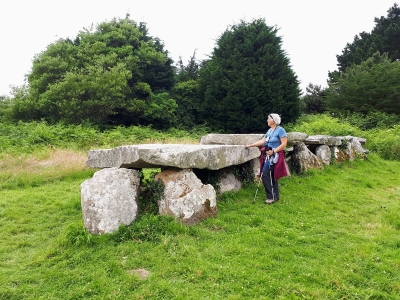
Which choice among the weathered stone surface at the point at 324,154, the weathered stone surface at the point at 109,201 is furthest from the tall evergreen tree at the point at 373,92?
the weathered stone surface at the point at 109,201

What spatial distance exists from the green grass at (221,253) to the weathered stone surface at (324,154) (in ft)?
12.4

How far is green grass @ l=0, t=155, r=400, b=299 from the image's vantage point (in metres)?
4.20

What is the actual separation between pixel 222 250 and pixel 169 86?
25231mm

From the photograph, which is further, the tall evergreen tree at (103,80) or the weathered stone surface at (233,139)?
the tall evergreen tree at (103,80)

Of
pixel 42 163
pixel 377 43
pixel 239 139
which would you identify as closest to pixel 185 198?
pixel 239 139

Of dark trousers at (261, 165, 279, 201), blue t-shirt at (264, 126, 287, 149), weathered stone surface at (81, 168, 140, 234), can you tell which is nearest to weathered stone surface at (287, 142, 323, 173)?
Result: dark trousers at (261, 165, 279, 201)

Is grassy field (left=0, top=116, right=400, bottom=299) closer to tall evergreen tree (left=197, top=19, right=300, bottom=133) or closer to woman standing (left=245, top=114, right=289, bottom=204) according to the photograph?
woman standing (left=245, top=114, right=289, bottom=204)

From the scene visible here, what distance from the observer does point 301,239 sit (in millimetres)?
5617

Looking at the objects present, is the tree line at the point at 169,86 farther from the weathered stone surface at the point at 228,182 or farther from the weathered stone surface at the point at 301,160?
the weathered stone surface at the point at 228,182

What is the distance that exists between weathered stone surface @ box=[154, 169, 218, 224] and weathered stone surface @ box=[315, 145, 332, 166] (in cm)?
668

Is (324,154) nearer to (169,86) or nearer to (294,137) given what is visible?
(294,137)

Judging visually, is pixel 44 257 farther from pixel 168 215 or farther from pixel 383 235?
pixel 383 235

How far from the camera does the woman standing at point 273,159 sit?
7.40m

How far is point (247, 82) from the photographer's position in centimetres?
2394
